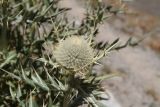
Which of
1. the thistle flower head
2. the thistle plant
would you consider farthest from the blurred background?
the thistle flower head

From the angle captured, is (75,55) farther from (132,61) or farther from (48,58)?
(132,61)

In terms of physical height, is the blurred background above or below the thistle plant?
below

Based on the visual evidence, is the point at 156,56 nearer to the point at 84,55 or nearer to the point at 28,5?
the point at 28,5

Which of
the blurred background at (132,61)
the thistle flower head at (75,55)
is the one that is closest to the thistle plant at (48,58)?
the thistle flower head at (75,55)

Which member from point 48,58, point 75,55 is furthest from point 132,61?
point 75,55

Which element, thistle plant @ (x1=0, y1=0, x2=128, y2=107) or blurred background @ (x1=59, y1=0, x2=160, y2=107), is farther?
blurred background @ (x1=59, y1=0, x2=160, y2=107)

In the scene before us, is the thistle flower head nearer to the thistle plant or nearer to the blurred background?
the thistle plant

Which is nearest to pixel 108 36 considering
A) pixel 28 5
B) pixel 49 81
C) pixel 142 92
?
pixel 142 92
